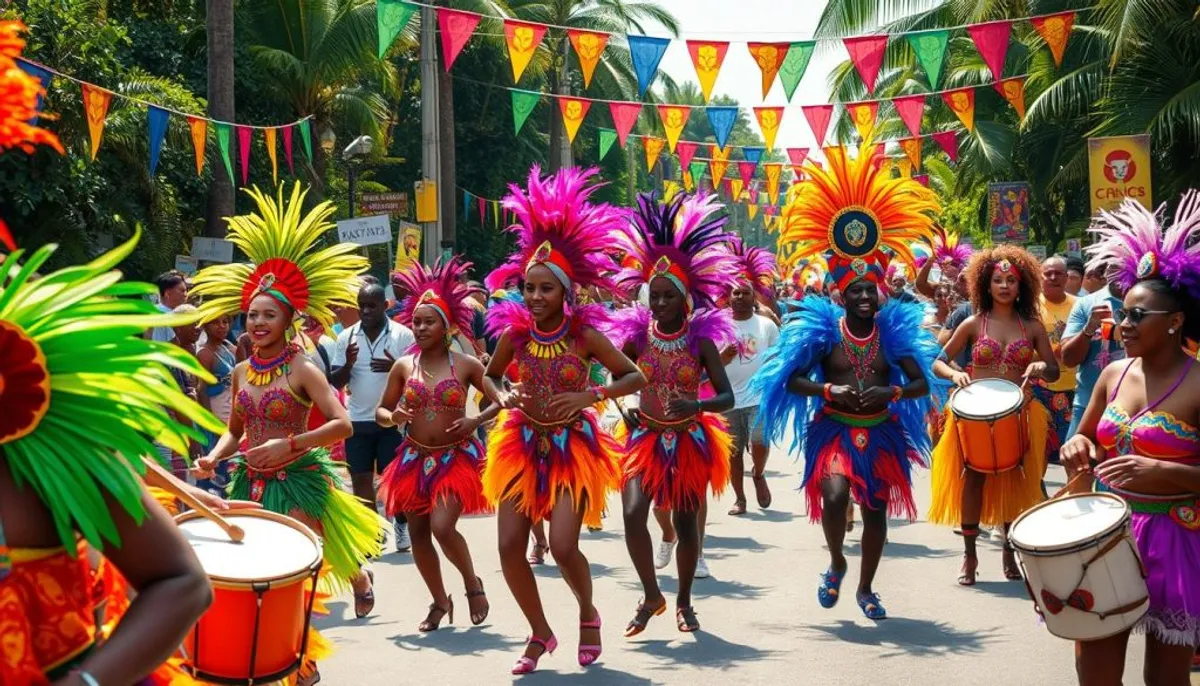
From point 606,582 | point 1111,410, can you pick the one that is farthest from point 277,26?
point 1111,410

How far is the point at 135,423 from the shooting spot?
270 cm

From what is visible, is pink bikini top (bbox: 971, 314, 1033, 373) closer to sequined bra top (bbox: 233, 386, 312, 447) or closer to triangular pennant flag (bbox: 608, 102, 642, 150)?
sequined bra top (bbox: 233, 386, 312, 447)

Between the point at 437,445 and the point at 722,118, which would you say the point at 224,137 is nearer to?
the point at 437,445

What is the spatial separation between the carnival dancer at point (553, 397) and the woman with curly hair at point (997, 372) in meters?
2.89

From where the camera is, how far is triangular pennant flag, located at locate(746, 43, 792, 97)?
20.0 meters

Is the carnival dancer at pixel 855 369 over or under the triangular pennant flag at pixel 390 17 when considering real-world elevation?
under

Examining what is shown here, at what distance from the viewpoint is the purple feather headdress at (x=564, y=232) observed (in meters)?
8.34

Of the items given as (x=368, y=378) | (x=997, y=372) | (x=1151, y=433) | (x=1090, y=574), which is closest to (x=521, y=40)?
(x=368, y=378)

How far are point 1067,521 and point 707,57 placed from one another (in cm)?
1525

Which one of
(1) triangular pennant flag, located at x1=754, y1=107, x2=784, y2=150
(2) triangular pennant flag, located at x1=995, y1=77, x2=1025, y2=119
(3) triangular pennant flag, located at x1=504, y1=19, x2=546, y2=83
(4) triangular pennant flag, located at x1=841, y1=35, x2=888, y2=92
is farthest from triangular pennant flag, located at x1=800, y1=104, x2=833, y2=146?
(3) triangular pennant flag, located at x1=504, y1=19, x2=546, y2=83

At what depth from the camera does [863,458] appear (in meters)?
9.14

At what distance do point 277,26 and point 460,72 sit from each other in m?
15.5

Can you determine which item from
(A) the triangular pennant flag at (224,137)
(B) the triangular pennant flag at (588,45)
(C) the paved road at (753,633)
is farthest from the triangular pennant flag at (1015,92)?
(C) the paved road at (753,633)

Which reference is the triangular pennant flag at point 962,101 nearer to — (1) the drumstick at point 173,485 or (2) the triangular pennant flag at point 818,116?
(2) the triangular pennant flag at point 818,116
